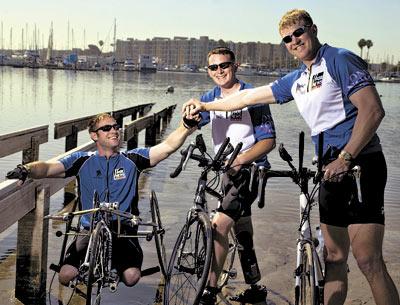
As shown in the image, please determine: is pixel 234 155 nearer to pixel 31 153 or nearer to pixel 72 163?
pixel 72 163

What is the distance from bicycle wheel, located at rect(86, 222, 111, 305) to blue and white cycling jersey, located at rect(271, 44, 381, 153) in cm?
161

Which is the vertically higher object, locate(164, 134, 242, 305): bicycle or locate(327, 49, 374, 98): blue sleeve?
locate(327, 49, 374, 98): blue sleeve

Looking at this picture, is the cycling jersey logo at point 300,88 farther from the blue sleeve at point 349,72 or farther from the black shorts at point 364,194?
→ the black shorts at point 364,194

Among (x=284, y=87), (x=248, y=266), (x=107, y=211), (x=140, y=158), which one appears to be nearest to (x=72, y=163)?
(x=140, y=158)

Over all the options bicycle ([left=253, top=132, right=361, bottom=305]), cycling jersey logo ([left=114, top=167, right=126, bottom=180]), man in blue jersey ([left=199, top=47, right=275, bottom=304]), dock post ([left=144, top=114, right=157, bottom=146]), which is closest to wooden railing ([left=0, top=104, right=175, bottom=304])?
cycling jersey logo ([left=114, top=167, right=126, bottom=180])

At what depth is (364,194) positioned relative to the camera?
389 centimetres

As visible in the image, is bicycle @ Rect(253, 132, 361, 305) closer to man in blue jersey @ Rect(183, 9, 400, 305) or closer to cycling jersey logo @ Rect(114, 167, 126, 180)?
man in blue jersey @ Rect(183, 9, 400, 305)

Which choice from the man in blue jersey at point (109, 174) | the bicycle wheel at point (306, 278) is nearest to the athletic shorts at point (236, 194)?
the man in blue jersey at point (109, 174)

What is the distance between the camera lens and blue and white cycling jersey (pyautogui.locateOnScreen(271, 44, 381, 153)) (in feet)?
12.7

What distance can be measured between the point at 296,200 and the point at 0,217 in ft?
24.2

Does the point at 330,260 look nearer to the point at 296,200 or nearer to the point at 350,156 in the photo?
the point at 350,156

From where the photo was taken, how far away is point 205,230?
15.6 feet

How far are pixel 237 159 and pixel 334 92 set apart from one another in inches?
50.1

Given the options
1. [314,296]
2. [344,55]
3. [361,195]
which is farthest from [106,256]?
[344,55]
